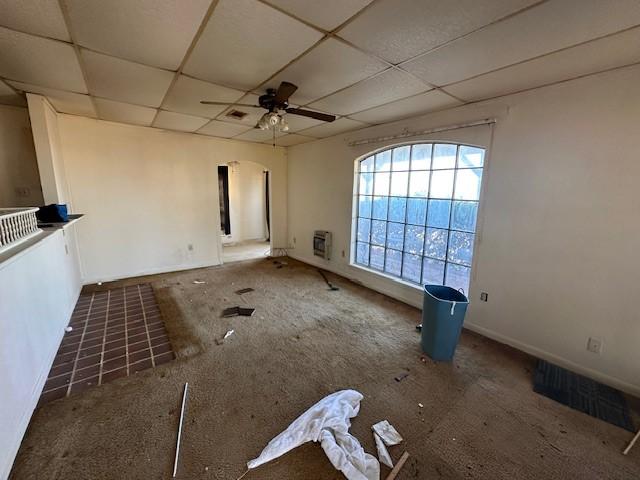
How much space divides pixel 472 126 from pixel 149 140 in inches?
185

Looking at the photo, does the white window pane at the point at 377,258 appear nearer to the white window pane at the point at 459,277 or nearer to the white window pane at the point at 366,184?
the white window pane at the point at 366,184

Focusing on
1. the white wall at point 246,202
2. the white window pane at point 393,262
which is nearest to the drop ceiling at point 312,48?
the white window pane at point 393,262

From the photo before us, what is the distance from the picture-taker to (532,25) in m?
1.50

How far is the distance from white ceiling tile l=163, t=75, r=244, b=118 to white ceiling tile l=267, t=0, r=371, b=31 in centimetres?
132

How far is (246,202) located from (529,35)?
6.92m

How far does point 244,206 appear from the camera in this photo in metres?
7.60

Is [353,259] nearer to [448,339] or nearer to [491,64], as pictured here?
[448,339]

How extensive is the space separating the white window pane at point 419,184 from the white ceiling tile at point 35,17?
3446 mm

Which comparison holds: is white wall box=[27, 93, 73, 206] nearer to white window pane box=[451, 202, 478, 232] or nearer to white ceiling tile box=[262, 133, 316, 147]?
white ceiling tile box=[262, 133, 316, 147]

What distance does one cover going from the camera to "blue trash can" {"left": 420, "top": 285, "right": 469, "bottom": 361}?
7.57 ft

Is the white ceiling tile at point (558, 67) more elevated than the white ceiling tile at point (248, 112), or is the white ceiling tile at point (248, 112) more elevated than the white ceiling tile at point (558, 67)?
the white ceiling tile at point (248, 112)

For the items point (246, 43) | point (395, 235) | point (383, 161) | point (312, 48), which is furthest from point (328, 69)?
point (395, 235)

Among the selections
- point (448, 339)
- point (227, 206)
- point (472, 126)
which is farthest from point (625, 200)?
point (227, 206)

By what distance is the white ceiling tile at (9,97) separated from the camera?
2658mm
